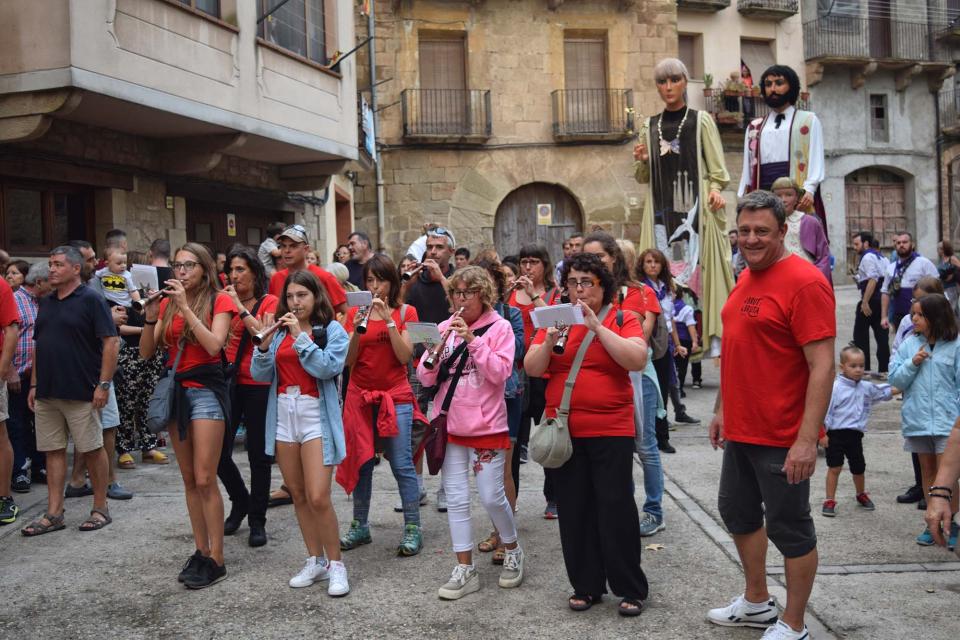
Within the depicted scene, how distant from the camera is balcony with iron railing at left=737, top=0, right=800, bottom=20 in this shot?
2438 cm

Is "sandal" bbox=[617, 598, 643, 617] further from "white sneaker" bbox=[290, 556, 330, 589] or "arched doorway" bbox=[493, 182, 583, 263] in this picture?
"arched doorway" bbox=[493, 182, 583, 263]

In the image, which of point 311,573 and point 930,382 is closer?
point 311,573

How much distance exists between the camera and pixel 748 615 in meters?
4.20

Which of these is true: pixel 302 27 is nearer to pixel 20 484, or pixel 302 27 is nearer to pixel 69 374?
pixel 20 484

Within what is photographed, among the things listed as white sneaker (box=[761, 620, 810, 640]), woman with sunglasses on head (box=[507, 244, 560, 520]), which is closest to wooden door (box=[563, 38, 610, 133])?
woman with sunglasses on head (box=[507, 244, 560, 520])

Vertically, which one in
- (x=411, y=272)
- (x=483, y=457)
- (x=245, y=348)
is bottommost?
(x=483, y=457)

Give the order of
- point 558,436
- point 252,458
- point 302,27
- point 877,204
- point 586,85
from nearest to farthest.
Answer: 1. point 558,436
2. point 252,458
3. point 302,27
4. point 586,85
5. point 877,204

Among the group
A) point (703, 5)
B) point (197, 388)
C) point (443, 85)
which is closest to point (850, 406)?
point (197, 388)

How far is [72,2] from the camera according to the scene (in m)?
8.82

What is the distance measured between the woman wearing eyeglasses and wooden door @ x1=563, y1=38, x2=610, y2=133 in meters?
18.1

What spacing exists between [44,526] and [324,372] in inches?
101

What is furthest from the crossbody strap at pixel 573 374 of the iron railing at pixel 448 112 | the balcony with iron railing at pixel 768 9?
the balcony with iron railing at pixel 768 9

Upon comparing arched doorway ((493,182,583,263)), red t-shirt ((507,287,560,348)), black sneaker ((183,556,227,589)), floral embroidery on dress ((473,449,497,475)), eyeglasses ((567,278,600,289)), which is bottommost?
black sneaker ((183,556,227,589))

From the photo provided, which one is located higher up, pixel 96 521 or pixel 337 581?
pixel 96 521
